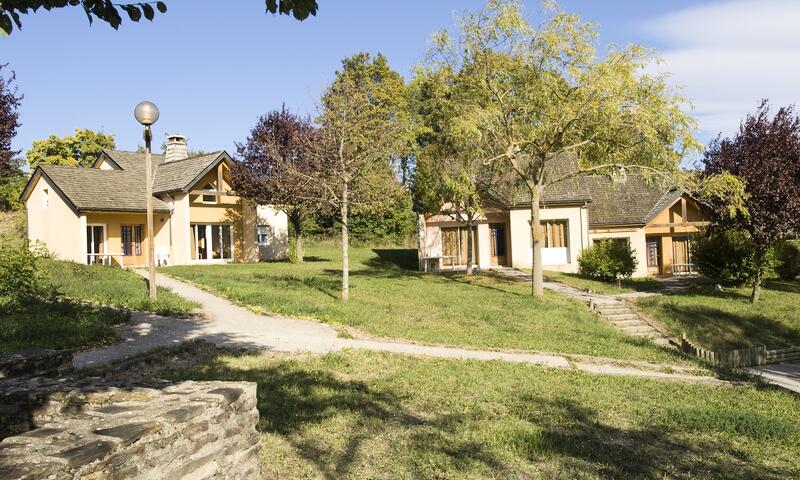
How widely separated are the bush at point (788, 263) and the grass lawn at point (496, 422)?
2172 centimetres

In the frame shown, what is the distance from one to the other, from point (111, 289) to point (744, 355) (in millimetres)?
16860

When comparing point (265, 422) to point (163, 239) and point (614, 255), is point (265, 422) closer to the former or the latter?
point (614, 255)

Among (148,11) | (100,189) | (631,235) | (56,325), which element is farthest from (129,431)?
(631,235)

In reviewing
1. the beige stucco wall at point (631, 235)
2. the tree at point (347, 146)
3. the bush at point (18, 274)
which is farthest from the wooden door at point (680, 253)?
the bush at point (18, 274)

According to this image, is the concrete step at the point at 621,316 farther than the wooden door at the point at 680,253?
No

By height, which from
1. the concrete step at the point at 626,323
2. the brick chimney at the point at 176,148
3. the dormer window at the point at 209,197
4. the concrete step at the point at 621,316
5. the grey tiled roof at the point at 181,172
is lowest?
the concrete step at the point at 626,323

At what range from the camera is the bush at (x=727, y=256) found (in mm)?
23653

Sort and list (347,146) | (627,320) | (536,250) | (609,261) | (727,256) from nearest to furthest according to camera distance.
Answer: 1. (347,146)
2. (627,320)
3. (536,250)
4. (727,256)
5. (609,261)

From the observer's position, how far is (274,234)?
3403 centimetres

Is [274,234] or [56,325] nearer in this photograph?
[56,325]

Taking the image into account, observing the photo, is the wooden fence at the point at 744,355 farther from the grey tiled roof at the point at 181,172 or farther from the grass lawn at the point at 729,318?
the grey tiled roof at the point at 181,172

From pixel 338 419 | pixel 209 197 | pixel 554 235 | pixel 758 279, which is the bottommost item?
pixel 338 419

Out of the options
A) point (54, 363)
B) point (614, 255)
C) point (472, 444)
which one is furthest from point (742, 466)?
point (614, 255)

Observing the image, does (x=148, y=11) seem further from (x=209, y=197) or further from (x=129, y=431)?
(x=209, y=197)
